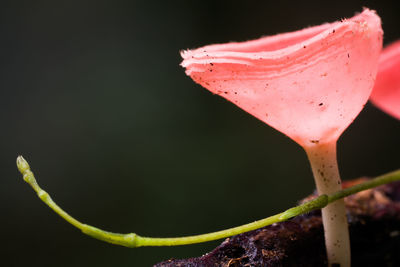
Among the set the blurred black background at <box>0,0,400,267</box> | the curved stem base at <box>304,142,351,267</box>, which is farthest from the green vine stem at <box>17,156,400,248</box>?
the blurred black background at <box>0,0,400,267</box>

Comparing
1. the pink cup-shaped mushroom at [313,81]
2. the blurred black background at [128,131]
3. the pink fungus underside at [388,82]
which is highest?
the blurred black background at [128,131]

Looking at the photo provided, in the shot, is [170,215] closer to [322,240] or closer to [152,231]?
[152,231]

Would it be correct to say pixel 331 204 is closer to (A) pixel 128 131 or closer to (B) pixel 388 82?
(B) pixel 388 82

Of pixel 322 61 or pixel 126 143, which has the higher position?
pixel 126 143

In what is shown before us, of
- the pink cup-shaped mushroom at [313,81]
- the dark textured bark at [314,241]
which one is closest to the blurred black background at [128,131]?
the dark textured bark at [314,241]

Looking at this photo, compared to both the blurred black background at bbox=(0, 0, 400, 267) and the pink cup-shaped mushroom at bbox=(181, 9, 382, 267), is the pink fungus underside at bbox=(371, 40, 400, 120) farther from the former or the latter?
the blurred black background at bbox=(0, 0, 400, 267)

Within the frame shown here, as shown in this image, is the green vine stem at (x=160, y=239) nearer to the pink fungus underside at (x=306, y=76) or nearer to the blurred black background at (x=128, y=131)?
the pink fungus underside at (x=306, y=76)

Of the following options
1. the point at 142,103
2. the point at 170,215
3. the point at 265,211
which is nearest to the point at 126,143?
the point at 142,103
